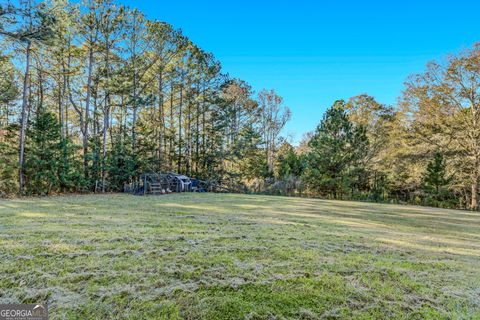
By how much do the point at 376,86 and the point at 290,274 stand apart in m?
22.6

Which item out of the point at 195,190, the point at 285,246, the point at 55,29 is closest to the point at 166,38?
the point at 55,29

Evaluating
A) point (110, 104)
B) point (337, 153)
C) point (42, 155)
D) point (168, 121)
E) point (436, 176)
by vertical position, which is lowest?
point (436, 176)

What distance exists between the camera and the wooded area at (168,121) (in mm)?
10297

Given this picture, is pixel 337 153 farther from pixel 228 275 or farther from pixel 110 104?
pixel 228 275

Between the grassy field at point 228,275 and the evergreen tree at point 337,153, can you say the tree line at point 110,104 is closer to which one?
the evergreen tree at point 337,153

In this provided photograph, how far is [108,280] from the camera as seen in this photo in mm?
2098

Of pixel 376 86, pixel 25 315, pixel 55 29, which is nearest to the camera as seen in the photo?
pixel 25 315

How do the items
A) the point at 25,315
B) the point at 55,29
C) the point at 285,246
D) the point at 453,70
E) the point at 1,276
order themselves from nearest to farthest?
the point at 25,315 < the point at 1,276 < the point at 285,246 < the point at 55,29 < the point at 453,70

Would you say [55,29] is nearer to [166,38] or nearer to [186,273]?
[166,38]
